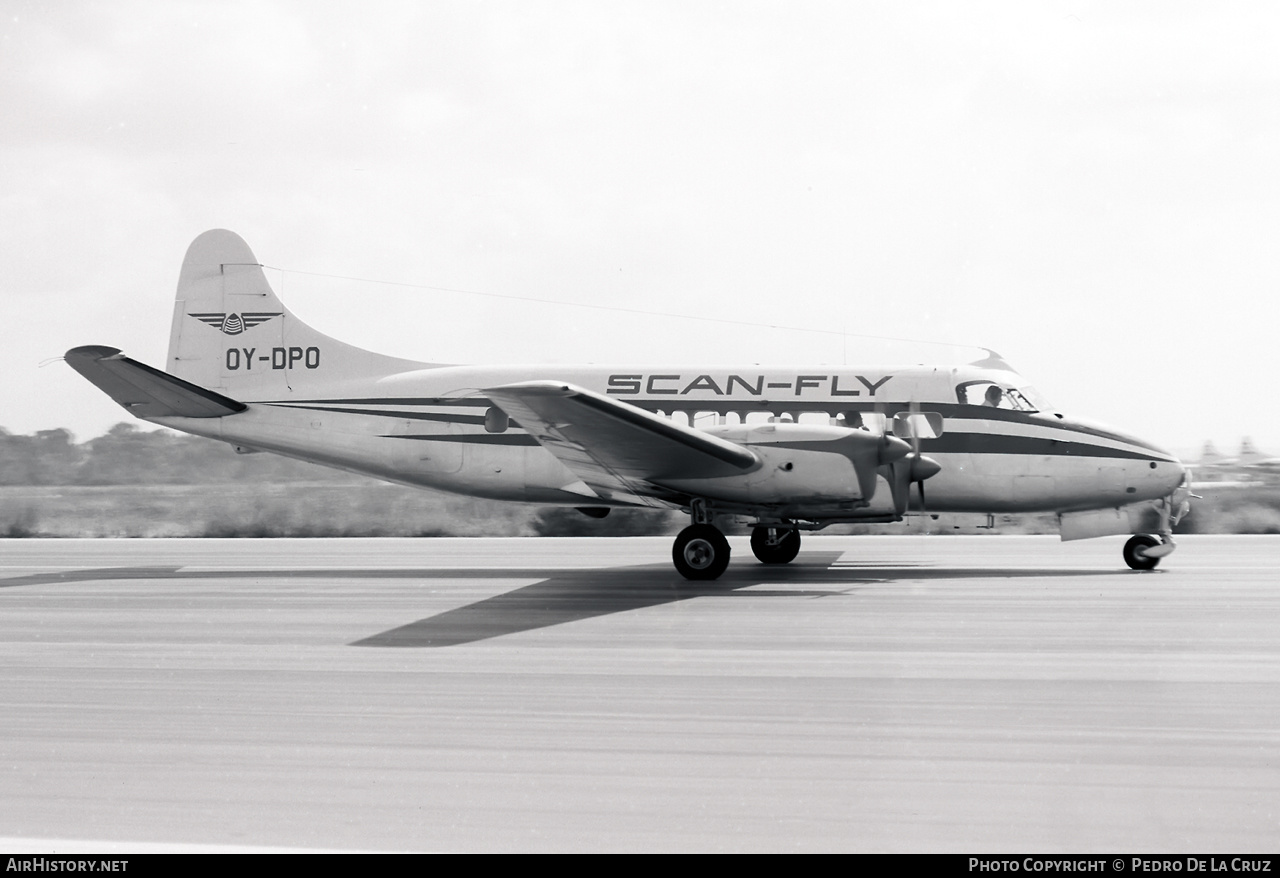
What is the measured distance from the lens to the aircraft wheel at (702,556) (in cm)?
1445

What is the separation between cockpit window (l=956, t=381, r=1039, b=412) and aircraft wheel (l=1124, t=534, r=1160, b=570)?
2239 mm

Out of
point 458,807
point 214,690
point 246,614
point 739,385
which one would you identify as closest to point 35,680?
point 214,690

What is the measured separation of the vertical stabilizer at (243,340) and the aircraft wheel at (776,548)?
5.77 m

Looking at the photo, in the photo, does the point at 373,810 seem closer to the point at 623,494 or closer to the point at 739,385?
the point at 623,494

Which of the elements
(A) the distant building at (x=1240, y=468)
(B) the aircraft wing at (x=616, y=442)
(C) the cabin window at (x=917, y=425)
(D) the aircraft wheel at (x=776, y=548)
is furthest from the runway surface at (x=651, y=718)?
(A) the distant building at (x=1240, y=468)

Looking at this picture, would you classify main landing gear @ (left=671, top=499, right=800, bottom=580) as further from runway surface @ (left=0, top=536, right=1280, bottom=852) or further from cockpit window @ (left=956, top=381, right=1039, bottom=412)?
cockpit window @ (left=956, top=381, right=1039, bottom=412)

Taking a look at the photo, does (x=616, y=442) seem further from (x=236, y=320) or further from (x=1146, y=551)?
(x=236, y=320)

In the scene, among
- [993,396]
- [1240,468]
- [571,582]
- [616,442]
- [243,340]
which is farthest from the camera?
[1240,468]

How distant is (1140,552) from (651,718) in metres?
10.9

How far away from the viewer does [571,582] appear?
1457 centimetres

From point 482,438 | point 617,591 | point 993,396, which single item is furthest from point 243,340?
point 993,396

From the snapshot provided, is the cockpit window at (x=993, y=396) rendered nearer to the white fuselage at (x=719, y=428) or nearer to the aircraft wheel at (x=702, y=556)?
the white fuselage at (x=719, y=428)

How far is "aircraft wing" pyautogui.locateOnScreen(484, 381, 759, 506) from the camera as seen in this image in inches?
505

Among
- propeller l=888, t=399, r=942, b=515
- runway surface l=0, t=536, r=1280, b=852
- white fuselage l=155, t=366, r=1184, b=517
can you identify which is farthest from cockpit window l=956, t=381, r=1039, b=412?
runway surface l=0, t=536, r=1280, b=852
